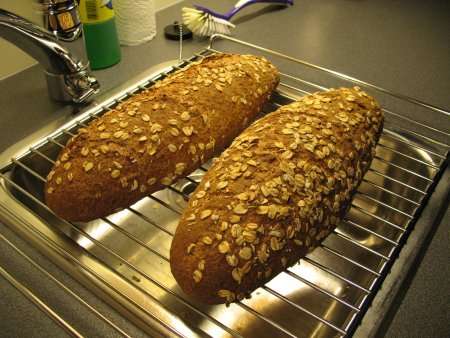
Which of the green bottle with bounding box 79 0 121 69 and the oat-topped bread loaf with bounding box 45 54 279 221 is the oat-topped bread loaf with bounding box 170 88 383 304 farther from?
the green bottle with bounding box 79 0 121 69

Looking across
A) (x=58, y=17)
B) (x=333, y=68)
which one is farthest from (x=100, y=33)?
(x=333, y=68)

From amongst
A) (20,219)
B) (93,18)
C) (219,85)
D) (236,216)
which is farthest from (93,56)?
(236,216)

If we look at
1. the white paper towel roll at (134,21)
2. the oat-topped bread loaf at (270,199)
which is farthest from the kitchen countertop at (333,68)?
the oat-topped bread loaf at (270,199)

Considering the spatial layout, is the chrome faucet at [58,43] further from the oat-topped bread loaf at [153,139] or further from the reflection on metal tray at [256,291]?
the oat-topped bread loaf at [153,139]

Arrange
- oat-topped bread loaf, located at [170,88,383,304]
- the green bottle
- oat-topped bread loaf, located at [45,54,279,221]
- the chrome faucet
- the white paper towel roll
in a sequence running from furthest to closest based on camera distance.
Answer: the white paper towel roll → the green bottle → the chrome faucet → oat-topped bread loaf, located at [45,54,279,221] → oat-topped bread loaf, located at [170,88,383,304]

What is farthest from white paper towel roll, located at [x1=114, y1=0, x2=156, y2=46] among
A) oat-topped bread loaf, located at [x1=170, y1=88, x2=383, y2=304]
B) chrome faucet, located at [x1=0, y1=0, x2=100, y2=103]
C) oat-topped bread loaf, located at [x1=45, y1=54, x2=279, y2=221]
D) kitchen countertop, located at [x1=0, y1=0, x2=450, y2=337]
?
Result: oat-topped bread loaf, located at [x1=170, y1=88, x2=383, y2=304]

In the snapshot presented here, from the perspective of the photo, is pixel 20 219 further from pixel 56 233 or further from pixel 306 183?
pixel 306 183

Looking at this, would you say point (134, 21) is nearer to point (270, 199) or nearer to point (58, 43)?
point (58, 43)
